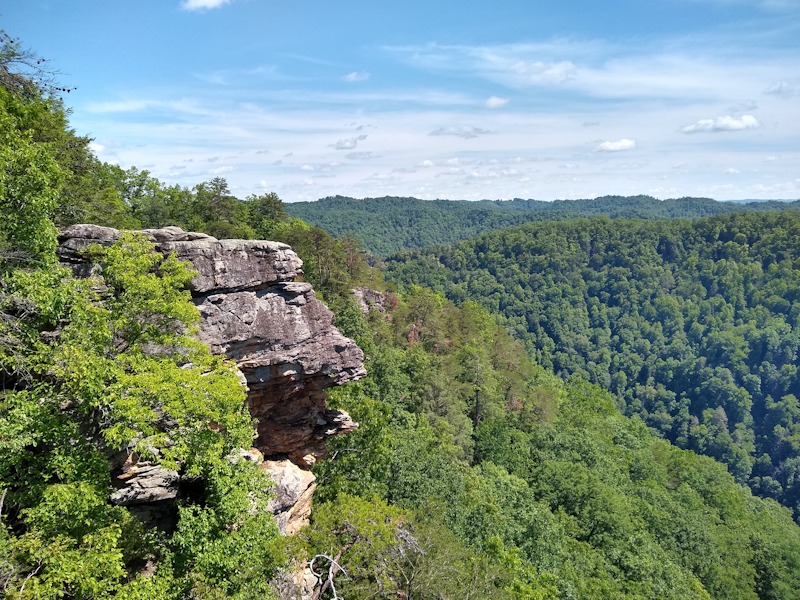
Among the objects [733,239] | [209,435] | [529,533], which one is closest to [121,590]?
[209,435]

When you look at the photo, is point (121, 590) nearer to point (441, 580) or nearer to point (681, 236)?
point (441, 580)

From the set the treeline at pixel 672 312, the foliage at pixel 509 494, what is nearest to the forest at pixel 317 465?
the foliage at pixel 509 494

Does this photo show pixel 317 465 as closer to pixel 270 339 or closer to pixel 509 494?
pixel 270 339

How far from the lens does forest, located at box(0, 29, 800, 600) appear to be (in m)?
9.62

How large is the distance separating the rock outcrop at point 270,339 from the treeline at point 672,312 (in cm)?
10893

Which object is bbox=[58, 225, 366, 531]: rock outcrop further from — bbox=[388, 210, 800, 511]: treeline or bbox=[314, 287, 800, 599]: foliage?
bbox=[388, 210, 800, 511]: treeline

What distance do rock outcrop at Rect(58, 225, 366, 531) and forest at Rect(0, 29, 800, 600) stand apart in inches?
43.3

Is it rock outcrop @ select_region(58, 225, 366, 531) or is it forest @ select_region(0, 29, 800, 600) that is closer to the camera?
forest @ select_region(0, 29, 800, 600)

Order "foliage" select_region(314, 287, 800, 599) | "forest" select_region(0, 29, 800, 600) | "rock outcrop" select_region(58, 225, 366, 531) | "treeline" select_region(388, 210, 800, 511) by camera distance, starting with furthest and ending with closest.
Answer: "treeline" select_region(388, 210, 800, 511) → "foliage" select_region(314, 287, 800, 599) → "rock outcrop" select_region(58, 225, 366, 531) → "forest" select_region(0, 29, 800, 600)

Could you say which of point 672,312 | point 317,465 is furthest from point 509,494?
point 672,312

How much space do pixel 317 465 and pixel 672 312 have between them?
157870mm

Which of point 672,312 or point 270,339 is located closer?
point 270,339

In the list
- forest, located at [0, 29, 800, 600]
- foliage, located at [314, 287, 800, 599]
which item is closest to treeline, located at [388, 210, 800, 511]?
foliage, located at [314, 287, 800, 599]

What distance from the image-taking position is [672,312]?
151 metres
